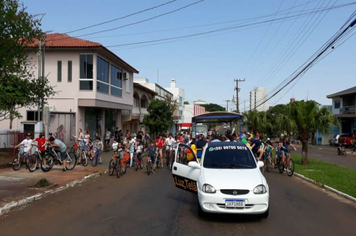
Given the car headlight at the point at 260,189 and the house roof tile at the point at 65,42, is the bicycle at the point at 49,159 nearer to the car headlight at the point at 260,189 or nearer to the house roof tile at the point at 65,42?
the house roof tile at the point at 65,42

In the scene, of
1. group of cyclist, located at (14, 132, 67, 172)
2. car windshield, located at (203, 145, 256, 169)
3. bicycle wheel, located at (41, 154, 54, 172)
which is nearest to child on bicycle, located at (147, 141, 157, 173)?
group of cyclist, located at (14, 132, 67, 172)

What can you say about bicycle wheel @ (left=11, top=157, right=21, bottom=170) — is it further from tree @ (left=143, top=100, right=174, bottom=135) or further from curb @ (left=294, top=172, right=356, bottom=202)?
tree @ (left=143, top=100, right=174, bottom=135)

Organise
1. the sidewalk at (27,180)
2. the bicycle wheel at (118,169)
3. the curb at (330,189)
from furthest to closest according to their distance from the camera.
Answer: the bicycle wheel at (118,169) → the curb at (330,189) → the sidewalk at (27,180)

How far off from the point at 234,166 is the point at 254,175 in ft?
2.35

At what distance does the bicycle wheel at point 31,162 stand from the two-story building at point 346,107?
42833 mm

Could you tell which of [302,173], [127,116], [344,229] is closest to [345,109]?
[127,116]

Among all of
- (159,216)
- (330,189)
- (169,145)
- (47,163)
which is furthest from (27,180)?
(330,189)

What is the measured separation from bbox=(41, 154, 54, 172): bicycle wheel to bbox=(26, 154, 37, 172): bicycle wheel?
452 mm

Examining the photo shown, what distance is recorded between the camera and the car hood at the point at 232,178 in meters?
6.95

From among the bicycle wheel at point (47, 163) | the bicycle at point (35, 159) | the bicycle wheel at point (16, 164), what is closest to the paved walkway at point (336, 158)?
the bicycle wheel at point (47, 163)

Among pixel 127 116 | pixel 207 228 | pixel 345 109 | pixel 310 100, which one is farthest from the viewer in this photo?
pixel 345 109

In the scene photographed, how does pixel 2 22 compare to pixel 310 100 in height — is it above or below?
above

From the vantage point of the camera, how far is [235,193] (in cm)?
685

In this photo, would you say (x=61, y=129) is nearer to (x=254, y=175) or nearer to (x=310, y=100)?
(x=310, y=100)
